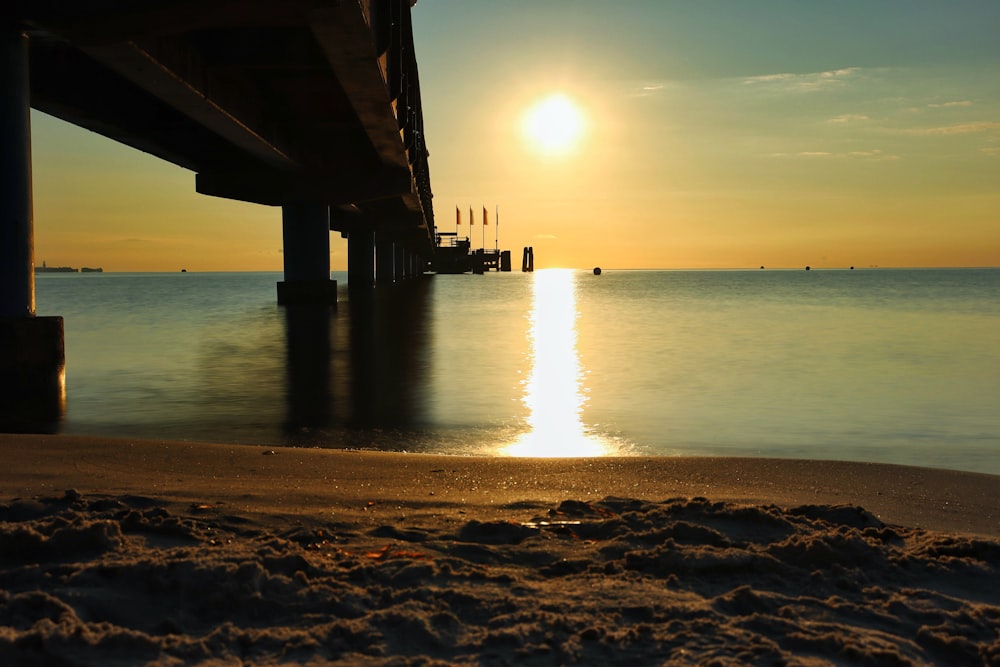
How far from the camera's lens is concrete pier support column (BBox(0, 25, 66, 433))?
39.8ft

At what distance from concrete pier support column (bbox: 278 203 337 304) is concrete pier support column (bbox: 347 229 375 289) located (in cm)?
2706

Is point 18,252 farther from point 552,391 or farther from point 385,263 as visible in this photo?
point 385,263

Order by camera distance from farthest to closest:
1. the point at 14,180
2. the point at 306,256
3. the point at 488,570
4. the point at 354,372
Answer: the point at 306,256, the point at 354,372, the point at 14,180, the point at 488,570

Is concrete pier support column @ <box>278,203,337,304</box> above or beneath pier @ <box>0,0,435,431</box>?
beneath

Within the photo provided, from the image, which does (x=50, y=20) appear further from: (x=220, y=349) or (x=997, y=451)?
(x=997, y=451)

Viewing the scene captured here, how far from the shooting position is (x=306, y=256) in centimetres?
4012

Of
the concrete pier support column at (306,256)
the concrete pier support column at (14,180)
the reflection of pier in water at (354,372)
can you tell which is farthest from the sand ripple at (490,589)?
the concrete pier support column at (306,256)

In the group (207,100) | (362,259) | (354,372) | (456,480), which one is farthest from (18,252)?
(362,259)

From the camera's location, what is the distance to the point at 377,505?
538cm

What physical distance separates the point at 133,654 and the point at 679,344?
67.1 ft

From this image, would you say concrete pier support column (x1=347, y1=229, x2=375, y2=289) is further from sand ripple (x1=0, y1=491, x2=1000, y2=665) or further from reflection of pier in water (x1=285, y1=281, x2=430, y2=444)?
sand ripple (x1=0, y1=491, x2=1000, y2=665)

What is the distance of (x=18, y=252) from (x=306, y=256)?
2797cm

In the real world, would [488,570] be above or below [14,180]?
below

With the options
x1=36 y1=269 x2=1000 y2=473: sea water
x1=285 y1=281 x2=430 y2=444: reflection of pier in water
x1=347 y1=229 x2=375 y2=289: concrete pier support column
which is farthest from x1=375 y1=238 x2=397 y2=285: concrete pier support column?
x1=36 y1=269 x2=1000 y2=473: sea water
